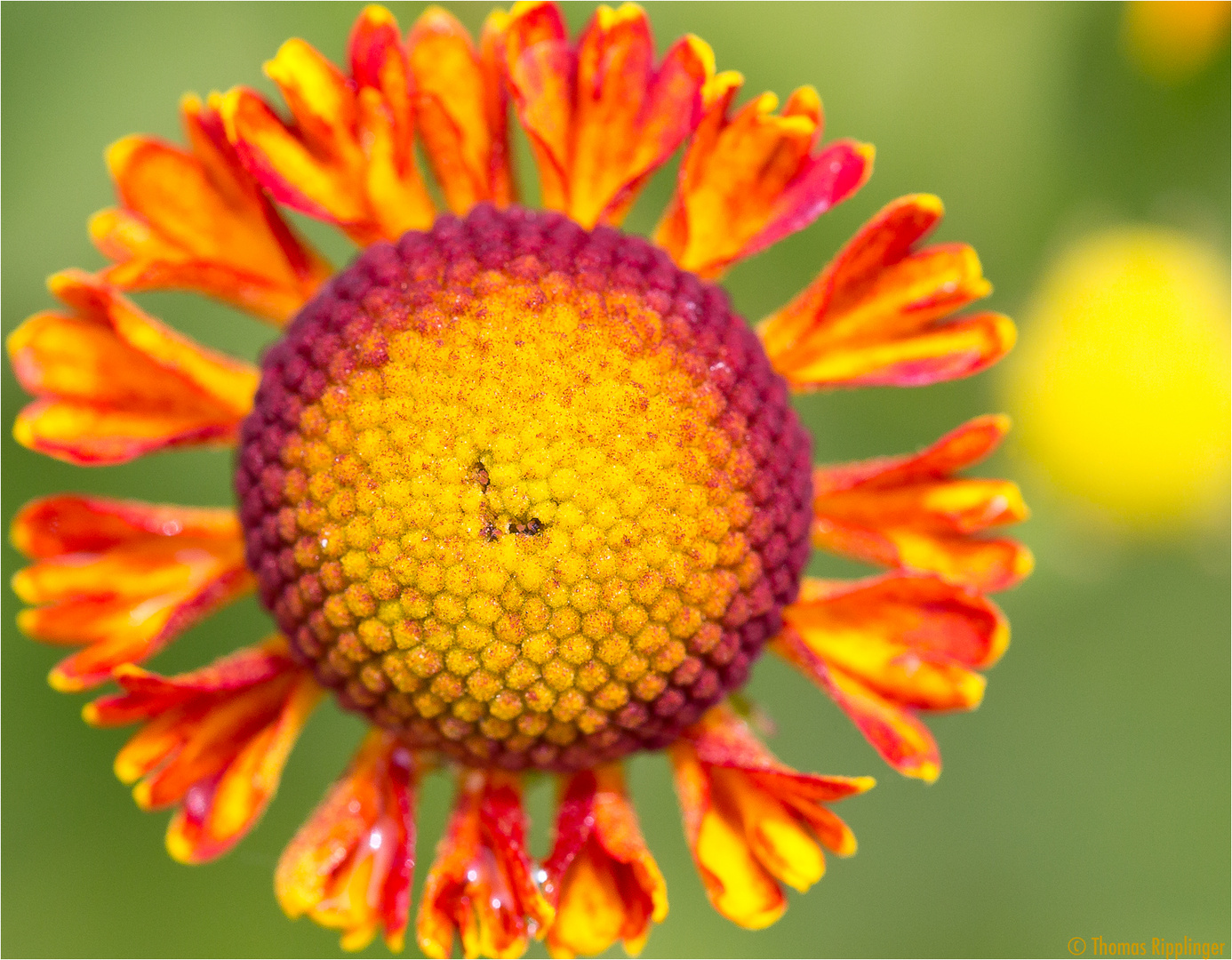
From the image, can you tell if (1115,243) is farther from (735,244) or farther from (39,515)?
(39,515)

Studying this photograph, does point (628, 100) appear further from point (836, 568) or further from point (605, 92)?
point (836, 568)

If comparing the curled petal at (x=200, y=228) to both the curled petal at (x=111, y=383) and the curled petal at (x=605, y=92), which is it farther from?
the curled petal at (x=605, y=92)

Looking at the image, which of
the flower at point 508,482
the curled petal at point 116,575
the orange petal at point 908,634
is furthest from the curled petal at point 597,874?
the curled petal at point 116,575

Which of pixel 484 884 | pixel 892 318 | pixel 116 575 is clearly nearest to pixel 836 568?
pixel 892 318

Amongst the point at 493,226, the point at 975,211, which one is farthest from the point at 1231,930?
the point at 493,226

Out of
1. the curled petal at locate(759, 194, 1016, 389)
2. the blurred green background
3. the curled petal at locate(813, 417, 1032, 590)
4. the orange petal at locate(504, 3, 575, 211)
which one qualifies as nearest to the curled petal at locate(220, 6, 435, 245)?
the orange petal at locate(504, 3, 575, 211)
